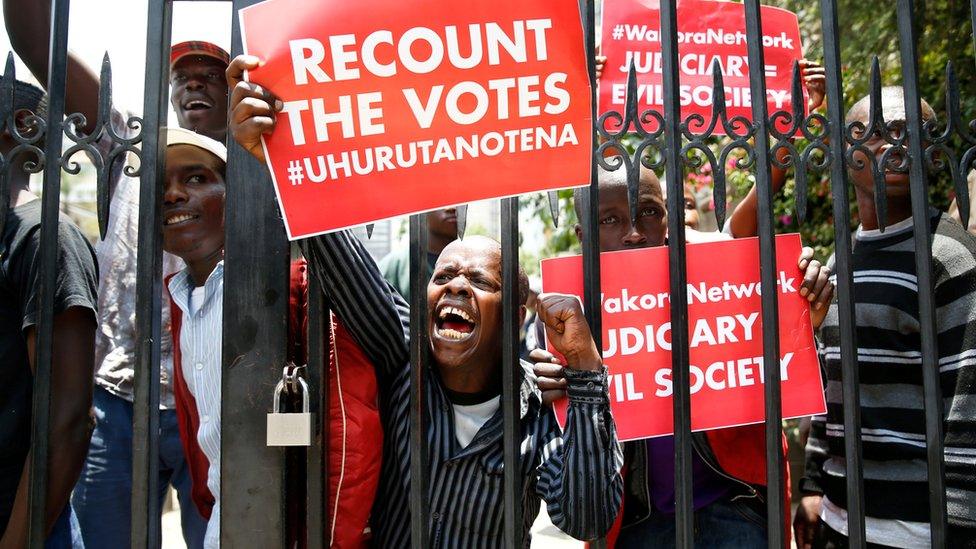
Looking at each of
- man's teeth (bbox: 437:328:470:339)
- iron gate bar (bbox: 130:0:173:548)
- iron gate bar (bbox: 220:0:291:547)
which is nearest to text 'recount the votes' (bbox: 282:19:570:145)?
iron gate bar (bbox: 220:0:291:547)

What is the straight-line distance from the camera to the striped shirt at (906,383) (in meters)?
2.33

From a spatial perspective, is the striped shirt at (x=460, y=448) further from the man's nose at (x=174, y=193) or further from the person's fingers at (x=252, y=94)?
the man's nose at (x=174, y=193)

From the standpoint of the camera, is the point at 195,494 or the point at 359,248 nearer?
the point at 359,248

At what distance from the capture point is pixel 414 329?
77.6 inches

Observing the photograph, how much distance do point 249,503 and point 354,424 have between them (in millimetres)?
303

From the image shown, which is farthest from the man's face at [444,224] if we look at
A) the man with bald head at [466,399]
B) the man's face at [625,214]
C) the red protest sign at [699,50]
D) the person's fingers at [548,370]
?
the person's fingers at [548,370]

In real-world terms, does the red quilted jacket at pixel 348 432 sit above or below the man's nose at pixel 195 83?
below

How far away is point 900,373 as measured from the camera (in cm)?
244

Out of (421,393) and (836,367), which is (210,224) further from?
(836,367)

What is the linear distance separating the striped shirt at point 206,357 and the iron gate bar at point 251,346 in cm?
21

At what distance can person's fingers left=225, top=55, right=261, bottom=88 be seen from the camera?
6.06 feet

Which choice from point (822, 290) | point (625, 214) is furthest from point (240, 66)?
point (822, 290)

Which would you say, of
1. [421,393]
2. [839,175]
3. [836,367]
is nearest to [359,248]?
[421,393]

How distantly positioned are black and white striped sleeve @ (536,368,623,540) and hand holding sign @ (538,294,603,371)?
29 millimetres
